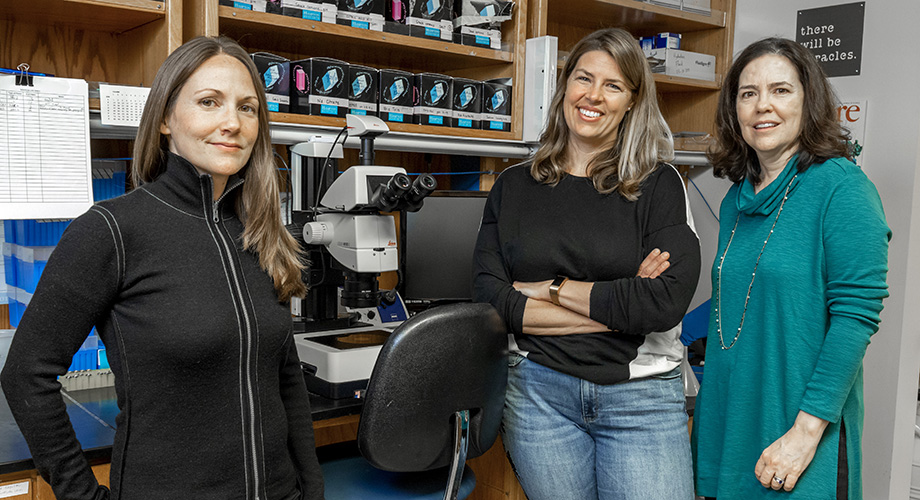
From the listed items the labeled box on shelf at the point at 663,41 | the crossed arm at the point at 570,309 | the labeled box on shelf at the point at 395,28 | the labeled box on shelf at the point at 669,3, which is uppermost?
the labeled box on shelf at the point at 669,3

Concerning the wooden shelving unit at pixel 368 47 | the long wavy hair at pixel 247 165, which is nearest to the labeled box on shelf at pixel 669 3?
the wooden shelving unit at pixel 368 47

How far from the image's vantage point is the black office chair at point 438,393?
4.09 feet

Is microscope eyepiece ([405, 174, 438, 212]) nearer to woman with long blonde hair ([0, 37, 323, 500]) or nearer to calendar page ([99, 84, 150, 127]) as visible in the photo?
woman with long blonde hair ([0, 37, 323, 500])

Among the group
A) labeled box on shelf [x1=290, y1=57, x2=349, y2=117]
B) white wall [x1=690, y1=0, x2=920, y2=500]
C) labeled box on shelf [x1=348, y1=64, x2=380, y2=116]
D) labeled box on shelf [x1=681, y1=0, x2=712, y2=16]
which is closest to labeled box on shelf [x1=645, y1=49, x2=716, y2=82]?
labeled box on shelf [x1=681, y1=0, x2=712, y2=16]

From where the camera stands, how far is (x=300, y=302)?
1.95m

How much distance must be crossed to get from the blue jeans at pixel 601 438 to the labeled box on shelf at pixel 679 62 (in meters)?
1.76

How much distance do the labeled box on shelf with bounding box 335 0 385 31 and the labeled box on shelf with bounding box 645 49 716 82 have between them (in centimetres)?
121

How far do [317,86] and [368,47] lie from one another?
323 mm

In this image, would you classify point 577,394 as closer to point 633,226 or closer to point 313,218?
point 633,226

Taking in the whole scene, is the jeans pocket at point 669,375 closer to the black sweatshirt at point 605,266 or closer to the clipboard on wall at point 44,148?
the black sweatshirt at point 605,266

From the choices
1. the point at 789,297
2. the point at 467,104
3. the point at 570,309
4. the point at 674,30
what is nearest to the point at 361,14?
the point at 467,104

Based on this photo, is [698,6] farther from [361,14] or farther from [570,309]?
[570,309]

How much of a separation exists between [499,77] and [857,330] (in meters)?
1.52

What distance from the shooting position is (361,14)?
2.17 metres
